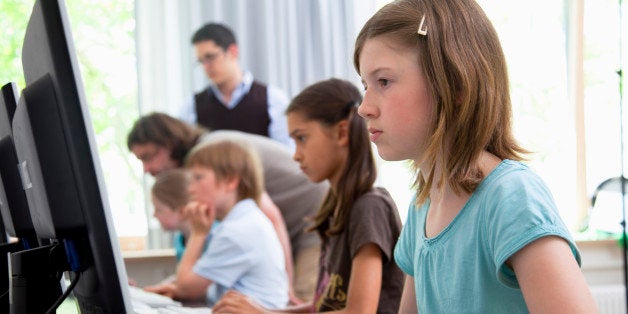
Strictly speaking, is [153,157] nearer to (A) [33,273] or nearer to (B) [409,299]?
(B) [409,299]

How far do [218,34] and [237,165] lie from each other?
1.18 meters

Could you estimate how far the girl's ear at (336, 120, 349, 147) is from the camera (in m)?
1.64

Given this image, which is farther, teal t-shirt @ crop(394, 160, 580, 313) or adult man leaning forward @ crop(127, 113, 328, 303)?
adult man leaning forward @ crop(127, 113, 328, 303)

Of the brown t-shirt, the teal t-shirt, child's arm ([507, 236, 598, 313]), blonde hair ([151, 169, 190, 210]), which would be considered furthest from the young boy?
child's arm ([507, 236, 598, 313])

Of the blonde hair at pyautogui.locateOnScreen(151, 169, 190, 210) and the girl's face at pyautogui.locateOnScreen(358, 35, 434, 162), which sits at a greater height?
the girl's face at pyautogui.locateOnScreen(358, 35, 434, 162)

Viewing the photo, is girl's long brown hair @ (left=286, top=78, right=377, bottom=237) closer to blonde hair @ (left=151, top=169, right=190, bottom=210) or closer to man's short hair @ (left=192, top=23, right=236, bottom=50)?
blonde hair @ (left=151, top=169, right=190, bottom=210)

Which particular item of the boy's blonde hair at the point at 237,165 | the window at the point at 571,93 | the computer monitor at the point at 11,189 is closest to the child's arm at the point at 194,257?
the boy's blonde hair at the point at 237,165

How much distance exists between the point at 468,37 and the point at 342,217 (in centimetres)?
64

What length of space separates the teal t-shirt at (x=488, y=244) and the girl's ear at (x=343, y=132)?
2.18 ft

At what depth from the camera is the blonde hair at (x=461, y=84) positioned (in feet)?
2.97

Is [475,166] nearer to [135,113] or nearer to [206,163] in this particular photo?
[206,163]

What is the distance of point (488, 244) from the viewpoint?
84cm

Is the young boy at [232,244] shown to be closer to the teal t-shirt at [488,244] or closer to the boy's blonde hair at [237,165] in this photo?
the boy's blonde hair at [237,165]

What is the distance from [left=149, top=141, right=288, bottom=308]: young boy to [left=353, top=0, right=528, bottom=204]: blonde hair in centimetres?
136
